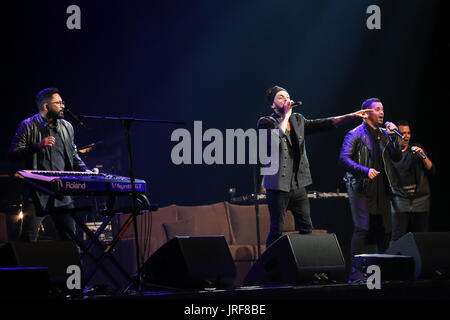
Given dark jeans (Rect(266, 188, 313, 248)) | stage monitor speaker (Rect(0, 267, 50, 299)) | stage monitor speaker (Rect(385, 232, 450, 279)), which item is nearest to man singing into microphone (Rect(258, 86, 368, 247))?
dark jeans (Rect(266, 188, 313, 248))

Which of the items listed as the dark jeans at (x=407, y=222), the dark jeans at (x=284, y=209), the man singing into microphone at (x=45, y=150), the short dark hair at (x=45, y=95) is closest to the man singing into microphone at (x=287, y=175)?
the dark jeans at (x=284, y=209)

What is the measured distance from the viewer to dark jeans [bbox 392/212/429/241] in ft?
20.5

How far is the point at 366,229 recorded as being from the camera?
555 cm

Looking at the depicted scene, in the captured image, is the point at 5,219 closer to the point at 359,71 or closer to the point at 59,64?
the point at 59,64

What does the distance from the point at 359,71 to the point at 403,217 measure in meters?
3.33

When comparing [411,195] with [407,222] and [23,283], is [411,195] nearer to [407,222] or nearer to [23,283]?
[407,222]

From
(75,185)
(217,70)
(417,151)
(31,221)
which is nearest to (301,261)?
(75,185)

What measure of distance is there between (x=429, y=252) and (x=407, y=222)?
2.00 meters

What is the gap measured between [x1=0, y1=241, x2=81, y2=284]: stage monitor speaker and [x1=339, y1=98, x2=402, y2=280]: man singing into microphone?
9.20 feet

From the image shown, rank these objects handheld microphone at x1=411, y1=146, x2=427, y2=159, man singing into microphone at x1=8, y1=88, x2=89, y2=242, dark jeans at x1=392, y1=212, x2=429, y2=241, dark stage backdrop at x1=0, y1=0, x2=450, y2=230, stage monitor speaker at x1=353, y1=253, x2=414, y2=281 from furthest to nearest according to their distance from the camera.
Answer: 1. dark stage backdrop at x1=0, y1=0, x2=450, y2=230
2. handheld microphone at x1=411, y1=146, x2=427, y2=159
3. dark jeans at x1=392, y1=212, x2=429, y2=241
4. man singing into microphone at x1=8, y1=88, x2=89, y2=242
5. stage monitor speaker at x1=353, y1=253, x2=414, y2=281

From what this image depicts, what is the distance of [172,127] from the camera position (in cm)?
914

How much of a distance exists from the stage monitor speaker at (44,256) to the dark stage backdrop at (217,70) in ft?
13.3

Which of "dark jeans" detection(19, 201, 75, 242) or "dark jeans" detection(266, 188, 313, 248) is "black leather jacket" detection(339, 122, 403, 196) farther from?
"dark jeans" detection(19, 201, 75, 242)
